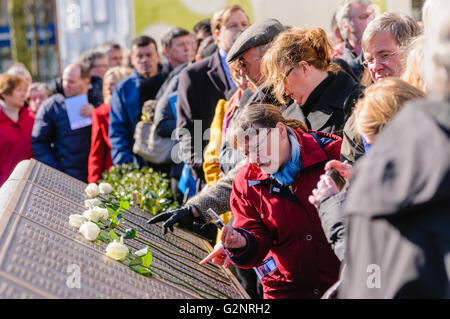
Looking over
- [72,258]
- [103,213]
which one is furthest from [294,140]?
[72,258]

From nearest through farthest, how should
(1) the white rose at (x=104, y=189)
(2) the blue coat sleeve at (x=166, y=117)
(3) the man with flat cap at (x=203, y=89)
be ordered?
(1) the white rose at (x=104, y=189)
(3) the man with flat cap at (x=203, y=89)
(2) the blue coat sleeve at (x=166, y=117)

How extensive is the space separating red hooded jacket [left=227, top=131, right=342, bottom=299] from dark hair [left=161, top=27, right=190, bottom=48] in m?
4.03

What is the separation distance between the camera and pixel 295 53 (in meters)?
3.04

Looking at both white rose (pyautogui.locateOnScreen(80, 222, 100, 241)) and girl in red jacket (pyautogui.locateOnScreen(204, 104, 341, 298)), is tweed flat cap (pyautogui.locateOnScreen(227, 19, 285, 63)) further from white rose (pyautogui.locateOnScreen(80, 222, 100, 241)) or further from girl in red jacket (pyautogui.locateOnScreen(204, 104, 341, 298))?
white rose (pyautogui.locateOnScreen(80, 222, 100, 241))

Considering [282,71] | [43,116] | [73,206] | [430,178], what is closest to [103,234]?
[73,206]

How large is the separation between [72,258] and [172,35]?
15.7 feet

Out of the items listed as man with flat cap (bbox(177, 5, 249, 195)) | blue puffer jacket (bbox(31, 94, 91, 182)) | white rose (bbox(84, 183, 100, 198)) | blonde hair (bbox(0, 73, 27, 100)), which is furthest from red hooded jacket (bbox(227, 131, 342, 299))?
blonde hair (bbox(0, 73, 27, 100))

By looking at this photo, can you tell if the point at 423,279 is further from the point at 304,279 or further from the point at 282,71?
the point at 282,71

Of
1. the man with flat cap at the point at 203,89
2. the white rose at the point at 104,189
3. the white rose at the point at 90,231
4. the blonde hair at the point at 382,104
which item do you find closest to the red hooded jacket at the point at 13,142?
the man with flat cap at the point at 203,89

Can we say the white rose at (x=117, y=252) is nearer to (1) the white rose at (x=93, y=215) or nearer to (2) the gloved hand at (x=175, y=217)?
(1) the white rose at (x=93, y=215)

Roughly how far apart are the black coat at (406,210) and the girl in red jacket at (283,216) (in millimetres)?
1141

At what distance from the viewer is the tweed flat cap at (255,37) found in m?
3.64

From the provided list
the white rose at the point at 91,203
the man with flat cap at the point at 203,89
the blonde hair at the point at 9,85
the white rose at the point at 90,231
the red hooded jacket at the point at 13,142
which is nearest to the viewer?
the white rose at the point at 90,231

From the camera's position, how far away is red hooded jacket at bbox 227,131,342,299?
260 cm
